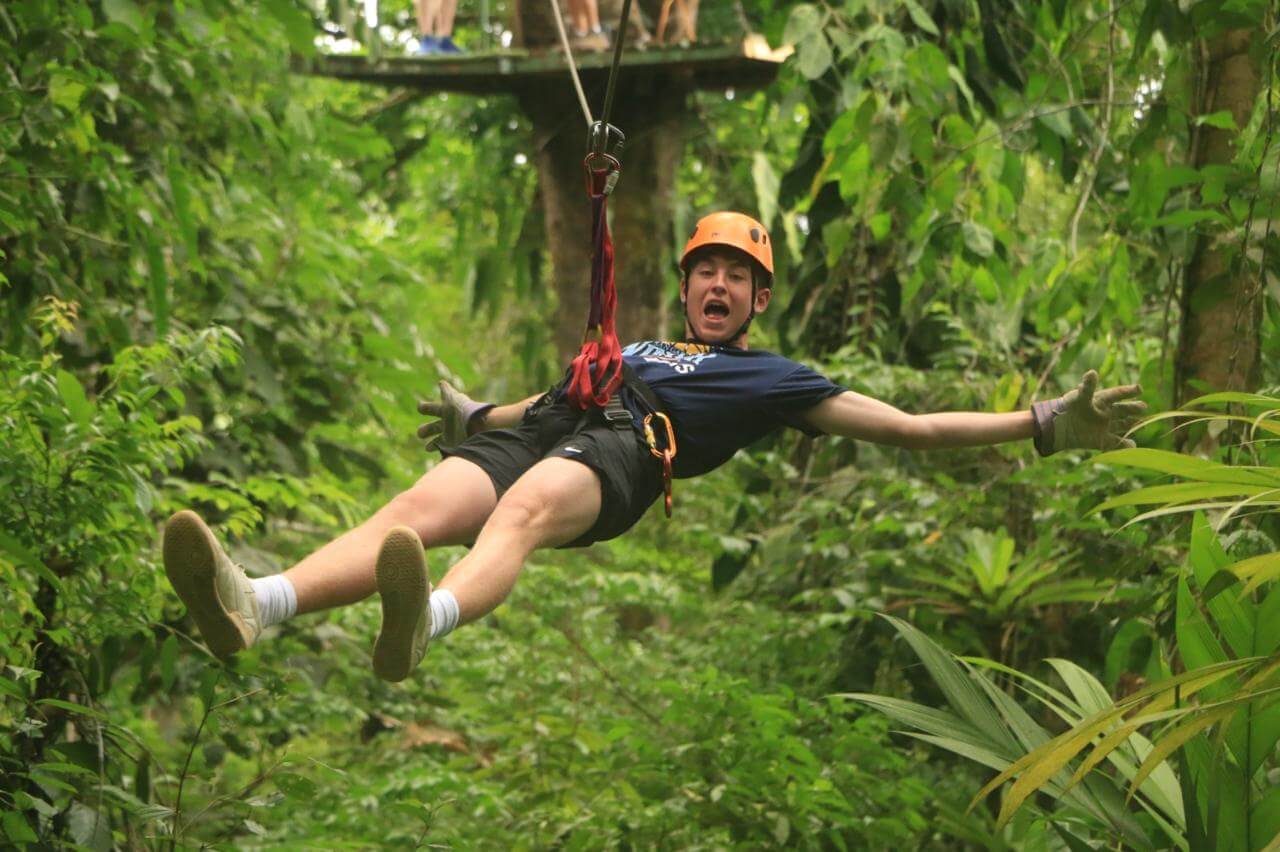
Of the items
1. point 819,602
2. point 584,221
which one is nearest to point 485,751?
point 819,602

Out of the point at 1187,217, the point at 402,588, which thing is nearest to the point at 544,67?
the point at 1187,217

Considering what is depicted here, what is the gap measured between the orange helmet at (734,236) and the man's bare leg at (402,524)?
0.83 meters

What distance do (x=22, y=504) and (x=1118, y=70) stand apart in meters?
4.28

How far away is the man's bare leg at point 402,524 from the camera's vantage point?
3.10 meters

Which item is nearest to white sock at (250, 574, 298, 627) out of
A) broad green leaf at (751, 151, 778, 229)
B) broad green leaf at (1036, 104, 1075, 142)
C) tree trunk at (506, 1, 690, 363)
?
broad green leaf at (1036, 104, 1075, 142)

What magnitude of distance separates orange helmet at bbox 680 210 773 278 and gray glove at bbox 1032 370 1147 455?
84 centimetres

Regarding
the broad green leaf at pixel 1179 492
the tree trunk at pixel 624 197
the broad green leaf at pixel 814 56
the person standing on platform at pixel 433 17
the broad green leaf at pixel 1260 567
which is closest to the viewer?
the broad green leaf at pixel 1260 567

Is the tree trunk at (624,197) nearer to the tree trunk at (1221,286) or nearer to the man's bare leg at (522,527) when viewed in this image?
the tree trunk at (1221,286)

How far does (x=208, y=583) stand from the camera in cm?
279

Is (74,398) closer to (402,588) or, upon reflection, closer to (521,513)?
(521,513)

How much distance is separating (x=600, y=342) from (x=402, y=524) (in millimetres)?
644

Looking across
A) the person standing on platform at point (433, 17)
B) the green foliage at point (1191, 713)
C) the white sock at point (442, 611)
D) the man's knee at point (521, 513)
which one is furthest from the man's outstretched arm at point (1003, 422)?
the person standing on platform at point (433, 17)

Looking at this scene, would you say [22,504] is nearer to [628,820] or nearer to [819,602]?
[628,820]

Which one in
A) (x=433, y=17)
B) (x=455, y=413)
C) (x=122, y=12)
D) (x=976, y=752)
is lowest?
(x=976, y=752)
